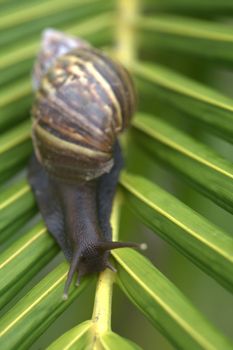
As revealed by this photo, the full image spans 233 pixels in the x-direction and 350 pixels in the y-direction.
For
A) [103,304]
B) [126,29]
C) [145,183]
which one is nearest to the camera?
[103,304]

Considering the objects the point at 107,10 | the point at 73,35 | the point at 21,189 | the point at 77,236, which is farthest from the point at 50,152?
the point at 107,10

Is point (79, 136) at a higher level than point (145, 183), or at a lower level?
higher

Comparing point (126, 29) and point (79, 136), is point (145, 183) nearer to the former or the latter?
point (79, 136)

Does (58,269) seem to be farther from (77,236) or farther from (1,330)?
(1,330)

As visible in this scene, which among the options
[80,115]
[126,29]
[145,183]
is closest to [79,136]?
[80,115]

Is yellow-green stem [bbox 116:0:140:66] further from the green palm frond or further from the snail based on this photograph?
the snail

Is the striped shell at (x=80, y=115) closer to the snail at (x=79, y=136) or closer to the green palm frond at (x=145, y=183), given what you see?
the snail at (x=79, y=136)

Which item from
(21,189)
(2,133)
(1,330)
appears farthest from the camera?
(2,133)
